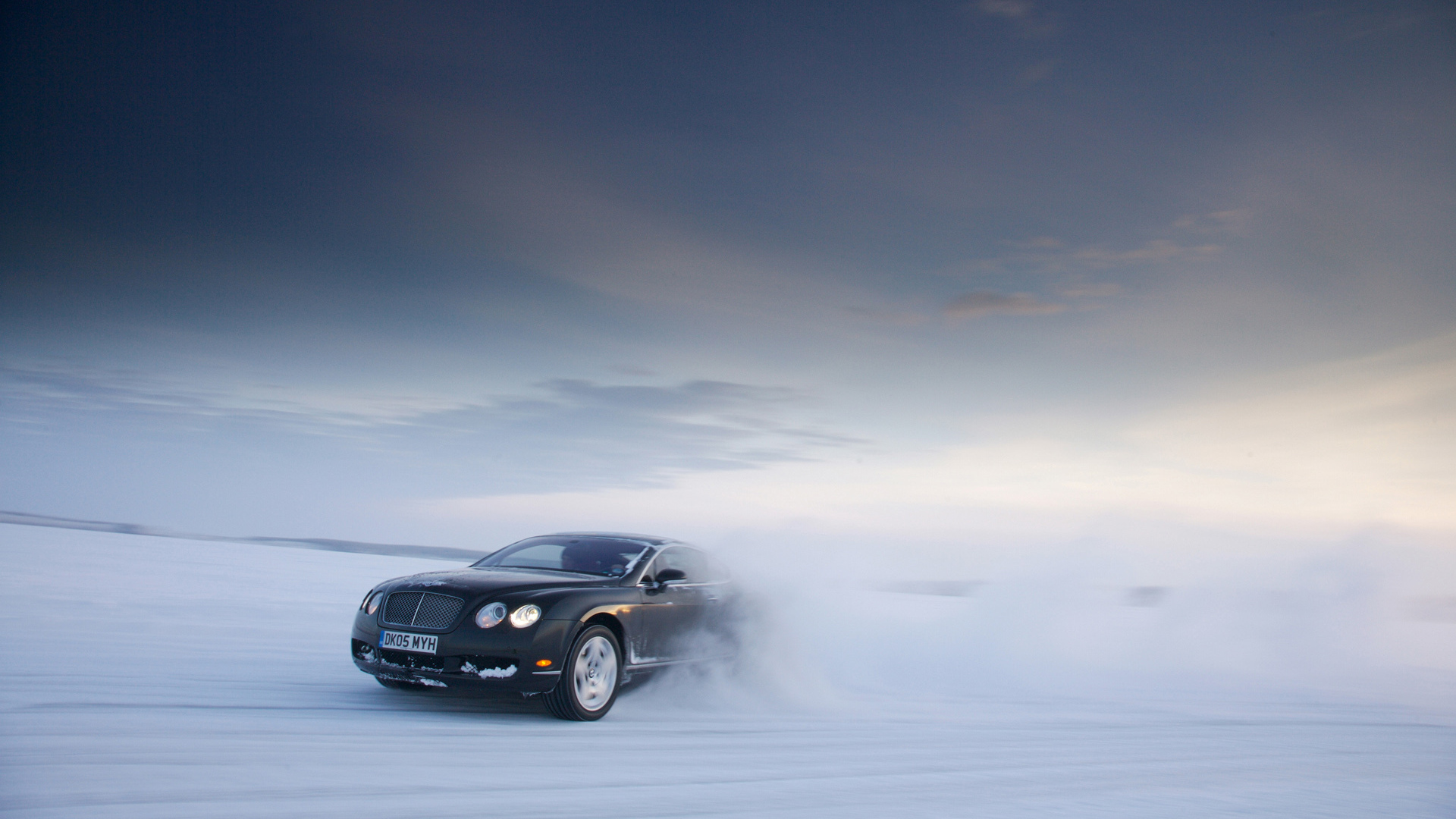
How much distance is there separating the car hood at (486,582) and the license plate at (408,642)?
1.25 feet

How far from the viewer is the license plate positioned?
296 inches

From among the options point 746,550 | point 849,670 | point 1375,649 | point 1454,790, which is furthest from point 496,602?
point 1375,649

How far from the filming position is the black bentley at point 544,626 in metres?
7.43

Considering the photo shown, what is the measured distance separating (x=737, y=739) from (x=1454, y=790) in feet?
17.4

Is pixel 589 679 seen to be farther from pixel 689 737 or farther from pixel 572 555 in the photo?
pixel 572 555

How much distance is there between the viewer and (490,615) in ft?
24.7

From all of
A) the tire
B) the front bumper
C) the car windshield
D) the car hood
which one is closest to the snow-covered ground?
the tire

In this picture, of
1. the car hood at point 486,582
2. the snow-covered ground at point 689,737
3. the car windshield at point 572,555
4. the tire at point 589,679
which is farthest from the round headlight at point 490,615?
the car windshield at point 572,555

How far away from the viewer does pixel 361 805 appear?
Result: 479 centimetres

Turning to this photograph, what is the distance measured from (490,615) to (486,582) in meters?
0.51

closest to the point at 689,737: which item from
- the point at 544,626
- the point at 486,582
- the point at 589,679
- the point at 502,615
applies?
the point at 589,679

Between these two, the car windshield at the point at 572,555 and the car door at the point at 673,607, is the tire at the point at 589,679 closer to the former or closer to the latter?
the car door at the point at 673,607

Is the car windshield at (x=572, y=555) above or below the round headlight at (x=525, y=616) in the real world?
above

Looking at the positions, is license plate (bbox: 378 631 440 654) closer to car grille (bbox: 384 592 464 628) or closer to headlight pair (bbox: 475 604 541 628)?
car grille (bbox: 384 592 464 628)
